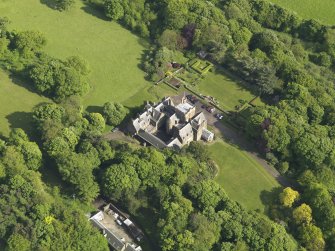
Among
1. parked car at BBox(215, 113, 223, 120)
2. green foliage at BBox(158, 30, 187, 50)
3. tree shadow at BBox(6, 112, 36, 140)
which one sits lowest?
tree shadow at BBox(6, 112, 36, 140)

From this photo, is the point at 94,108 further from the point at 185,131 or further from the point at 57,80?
the point at 185,131

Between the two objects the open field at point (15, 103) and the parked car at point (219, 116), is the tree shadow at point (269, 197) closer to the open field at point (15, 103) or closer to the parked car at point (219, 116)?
the parked car at point (219, 116)

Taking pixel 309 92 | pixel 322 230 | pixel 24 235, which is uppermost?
pixel 309 92

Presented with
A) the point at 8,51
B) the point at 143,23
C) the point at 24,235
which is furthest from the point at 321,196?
the point at 8,51

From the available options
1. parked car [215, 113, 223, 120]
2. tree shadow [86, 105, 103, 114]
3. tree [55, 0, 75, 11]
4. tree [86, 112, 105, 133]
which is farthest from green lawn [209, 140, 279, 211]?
tree [55, 0, 75, 11]

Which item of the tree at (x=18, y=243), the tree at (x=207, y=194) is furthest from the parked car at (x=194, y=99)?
the tree at (x=18, y=243)

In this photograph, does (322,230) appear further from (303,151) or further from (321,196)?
(303,151)

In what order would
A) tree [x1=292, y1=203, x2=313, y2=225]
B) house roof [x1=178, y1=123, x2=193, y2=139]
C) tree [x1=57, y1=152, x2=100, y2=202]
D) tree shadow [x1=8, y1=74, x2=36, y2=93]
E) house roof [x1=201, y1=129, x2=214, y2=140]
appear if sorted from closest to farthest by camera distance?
tree [x1=57, y1=152, x2=100, y2=202], tree [x1=292, y1=203, x2=313, y2=225], house roof [x1=178, y1=123, x2=193, y2=139], house roof [x1=201, y1=129, x2=214, y2=140], tree shadow [x1=8, y1=74, x2=36, y2=93]

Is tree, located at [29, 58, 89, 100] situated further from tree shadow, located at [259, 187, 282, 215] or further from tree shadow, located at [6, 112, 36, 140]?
tree shadow, located at [259, 187, 282, 215]
